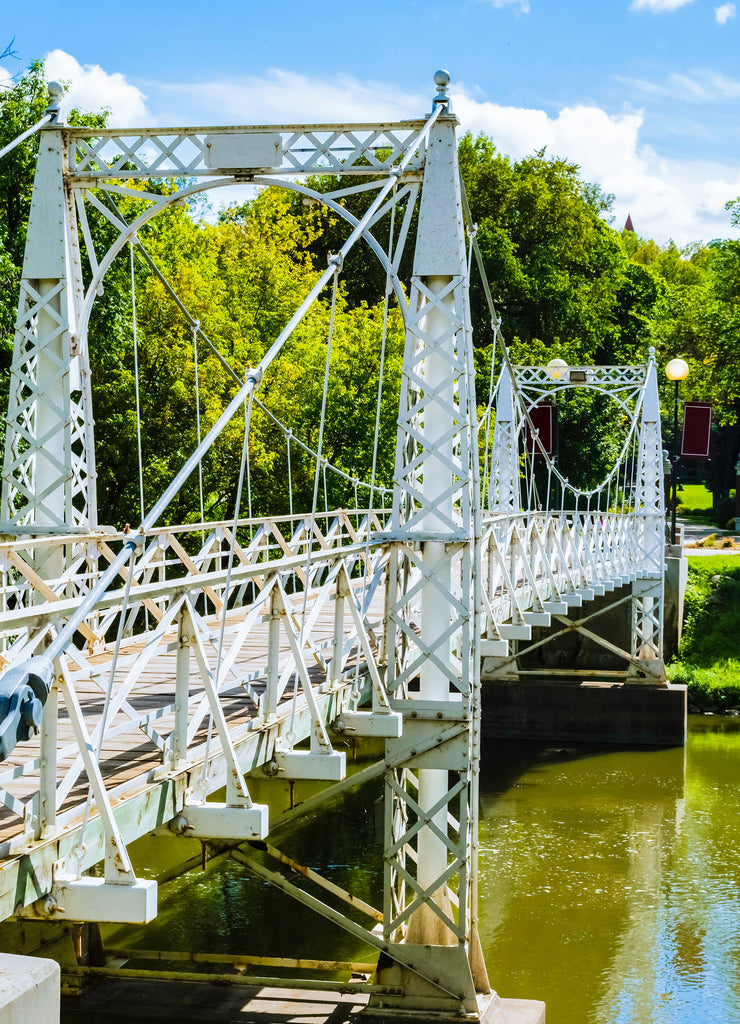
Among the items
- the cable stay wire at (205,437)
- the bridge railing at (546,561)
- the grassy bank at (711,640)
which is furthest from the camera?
the grassy bank at (711,640)

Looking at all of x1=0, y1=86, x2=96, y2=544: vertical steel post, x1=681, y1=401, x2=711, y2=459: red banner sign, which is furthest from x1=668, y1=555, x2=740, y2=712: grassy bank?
x1=0, y1=86, x2=96, y2=544: vertical steel post

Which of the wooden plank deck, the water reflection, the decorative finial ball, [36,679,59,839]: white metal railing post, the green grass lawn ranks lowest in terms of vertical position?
the water reflection

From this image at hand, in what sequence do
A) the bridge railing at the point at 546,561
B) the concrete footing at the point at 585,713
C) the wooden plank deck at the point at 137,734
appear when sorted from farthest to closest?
the concrete footing at the point at 585,713
the bridge railing at the point at 546,561
the wooden plank deck at the point at 137,734

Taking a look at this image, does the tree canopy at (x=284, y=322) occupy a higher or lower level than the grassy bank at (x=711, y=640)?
higher

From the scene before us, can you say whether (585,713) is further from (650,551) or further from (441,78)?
(441,78)

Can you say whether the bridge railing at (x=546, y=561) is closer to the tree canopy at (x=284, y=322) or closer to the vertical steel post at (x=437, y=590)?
the tree canopy at (x=284, y=322)

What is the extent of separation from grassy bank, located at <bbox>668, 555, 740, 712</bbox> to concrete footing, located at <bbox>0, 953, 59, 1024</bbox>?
24.1 m

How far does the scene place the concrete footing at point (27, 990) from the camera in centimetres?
237

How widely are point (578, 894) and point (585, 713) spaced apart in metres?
8.53

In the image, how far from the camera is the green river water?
11680mm

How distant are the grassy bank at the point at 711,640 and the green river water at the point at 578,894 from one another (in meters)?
5.16

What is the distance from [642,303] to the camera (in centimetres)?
4094

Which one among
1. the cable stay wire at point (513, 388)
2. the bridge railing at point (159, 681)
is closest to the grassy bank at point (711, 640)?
the cable stay wire at point (513, 388)

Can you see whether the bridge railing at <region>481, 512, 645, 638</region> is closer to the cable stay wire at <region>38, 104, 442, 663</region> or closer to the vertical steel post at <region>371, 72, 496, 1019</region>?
the vertical steel post at <region>371, 72, 496, 1019</region>
